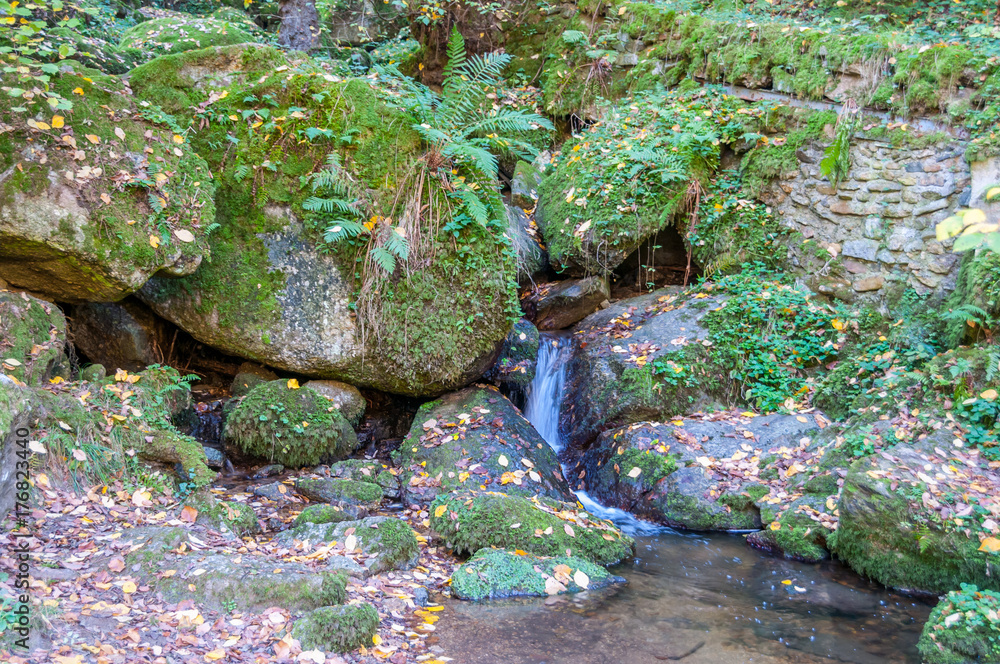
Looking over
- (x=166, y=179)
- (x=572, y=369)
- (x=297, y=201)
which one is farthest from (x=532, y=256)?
(x=166, y=179)

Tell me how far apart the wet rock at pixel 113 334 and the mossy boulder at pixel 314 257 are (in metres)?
0.27

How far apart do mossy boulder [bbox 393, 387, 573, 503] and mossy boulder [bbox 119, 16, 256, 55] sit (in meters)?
5.33

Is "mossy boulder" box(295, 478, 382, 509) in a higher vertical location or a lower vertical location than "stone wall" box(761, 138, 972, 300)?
lower

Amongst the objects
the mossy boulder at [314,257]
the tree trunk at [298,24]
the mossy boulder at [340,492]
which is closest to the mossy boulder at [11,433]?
the mossy boulder at [340,492]

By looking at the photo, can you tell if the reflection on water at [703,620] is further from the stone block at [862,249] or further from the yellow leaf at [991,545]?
the stone block at [862,249]

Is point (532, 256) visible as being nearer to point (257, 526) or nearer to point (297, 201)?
point (297, 201)

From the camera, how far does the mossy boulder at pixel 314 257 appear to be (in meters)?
6.24

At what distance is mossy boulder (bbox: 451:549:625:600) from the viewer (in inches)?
169

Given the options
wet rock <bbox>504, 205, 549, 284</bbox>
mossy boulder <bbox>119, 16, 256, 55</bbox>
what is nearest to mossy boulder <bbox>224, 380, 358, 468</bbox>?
wet rock <bbox>504, 205, 549, 284</bbox>

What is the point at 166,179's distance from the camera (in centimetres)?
559

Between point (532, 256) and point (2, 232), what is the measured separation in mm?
5853

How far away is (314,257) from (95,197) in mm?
1913

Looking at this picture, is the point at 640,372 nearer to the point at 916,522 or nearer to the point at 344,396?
the point at 916,522

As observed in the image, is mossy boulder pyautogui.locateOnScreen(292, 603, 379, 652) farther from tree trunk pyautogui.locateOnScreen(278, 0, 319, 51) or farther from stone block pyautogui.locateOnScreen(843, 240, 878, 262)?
Answer: tree trunk pyautogui.locateOnScreen(278, 0, 319, 51)
